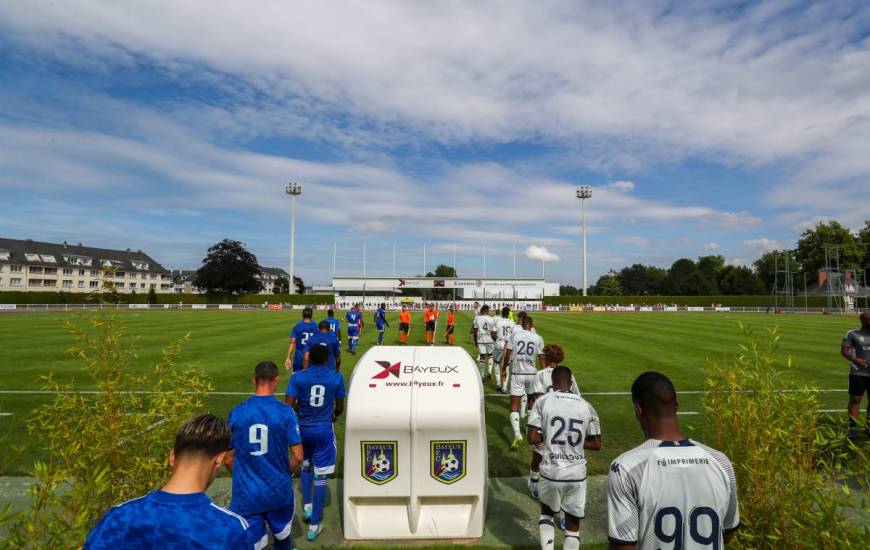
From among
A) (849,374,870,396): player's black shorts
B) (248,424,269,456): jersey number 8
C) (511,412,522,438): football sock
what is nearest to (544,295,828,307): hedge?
(849,374,870,396): player's black shorts

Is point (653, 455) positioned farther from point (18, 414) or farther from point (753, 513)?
point (18, 414)

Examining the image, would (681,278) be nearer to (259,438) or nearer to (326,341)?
(326,341)

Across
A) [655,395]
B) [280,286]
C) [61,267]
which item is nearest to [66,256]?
[61,267]

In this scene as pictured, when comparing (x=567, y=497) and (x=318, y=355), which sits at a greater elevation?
(x=318, y=355)

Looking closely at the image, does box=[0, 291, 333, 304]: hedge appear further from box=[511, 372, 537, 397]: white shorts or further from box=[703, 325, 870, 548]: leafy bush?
box=[703, 325, 870, 548]: leafy bush

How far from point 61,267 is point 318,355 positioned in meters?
115

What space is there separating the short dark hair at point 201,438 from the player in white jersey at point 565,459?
3.35m

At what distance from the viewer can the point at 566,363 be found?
16.0m

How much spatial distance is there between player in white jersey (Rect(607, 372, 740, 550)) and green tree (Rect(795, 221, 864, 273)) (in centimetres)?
9275

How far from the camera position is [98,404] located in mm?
4230

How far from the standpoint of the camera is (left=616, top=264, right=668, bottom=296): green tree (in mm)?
120438

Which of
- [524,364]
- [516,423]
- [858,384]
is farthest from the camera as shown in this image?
[524,364]

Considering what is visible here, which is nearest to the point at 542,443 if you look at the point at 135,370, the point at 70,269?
the point at 135,370

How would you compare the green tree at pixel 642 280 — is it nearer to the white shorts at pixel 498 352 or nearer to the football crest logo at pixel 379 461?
the white shorts at pixel 498 352
